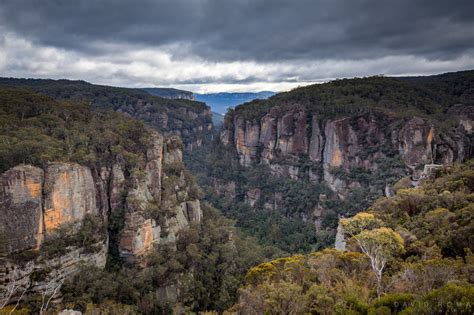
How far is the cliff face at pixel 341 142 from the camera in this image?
55.2 m

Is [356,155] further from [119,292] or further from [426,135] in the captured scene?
[119,292]

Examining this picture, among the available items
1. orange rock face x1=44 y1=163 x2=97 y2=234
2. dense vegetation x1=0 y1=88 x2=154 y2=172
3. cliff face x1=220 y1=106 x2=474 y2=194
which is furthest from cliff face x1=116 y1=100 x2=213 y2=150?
orange rock face x1=44 y1=163 x2=97 y2=234

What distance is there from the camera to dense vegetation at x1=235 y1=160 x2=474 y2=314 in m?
13.2

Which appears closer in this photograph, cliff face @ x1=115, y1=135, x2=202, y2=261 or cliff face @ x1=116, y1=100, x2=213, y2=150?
cliff face @ x1=115, y1=135, x2=202, y2=261

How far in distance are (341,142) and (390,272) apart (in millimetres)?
47224

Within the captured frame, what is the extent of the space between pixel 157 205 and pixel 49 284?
44.7 feet

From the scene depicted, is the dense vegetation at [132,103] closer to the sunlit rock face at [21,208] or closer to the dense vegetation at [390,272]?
the sunlit rock face at [21,208]

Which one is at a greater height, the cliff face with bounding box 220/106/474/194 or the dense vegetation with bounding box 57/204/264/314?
the cliff face with bounding box 220/106/474/194

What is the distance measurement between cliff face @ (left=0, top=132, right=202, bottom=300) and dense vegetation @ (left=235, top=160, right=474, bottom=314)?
1500cm

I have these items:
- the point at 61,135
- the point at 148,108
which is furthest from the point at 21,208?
the point at 148,108

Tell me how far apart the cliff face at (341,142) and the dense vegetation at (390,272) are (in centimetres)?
2720

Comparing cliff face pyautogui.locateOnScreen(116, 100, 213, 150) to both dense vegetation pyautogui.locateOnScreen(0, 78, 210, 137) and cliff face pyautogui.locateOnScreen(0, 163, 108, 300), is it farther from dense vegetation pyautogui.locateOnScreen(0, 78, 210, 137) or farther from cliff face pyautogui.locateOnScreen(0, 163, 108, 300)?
cliff face pyautogui.locateOnScreen(0, 163, 108, 300)

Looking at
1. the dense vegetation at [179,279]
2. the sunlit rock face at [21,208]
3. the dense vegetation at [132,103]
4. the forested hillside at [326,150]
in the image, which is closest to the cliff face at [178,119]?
the dense vegetation at [132,103]

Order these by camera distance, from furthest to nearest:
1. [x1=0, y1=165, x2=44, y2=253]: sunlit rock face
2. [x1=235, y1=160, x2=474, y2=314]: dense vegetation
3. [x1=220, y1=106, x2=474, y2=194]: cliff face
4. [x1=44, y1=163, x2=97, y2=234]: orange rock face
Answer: [x1=220, y1=106, x2=474, y2=194]: cliff face < [x1=44, y1=163, x2=97, y2=234]: orange rock face < [x1=0, y1=165, x2=44, y2=253]: sunlit rock face < [x1=235, y1=160, x2=474, y2=314]: dense vegetation
